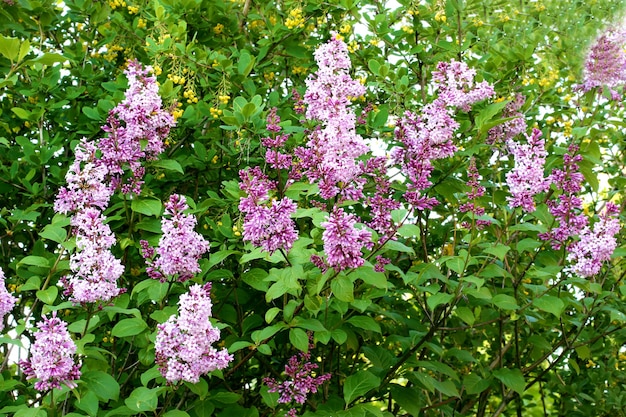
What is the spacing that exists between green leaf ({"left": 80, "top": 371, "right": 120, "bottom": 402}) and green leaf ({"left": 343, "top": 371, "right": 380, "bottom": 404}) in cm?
85

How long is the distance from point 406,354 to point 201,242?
1.03 meters

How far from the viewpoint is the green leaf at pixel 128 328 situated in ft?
9.12

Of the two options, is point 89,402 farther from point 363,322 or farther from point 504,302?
point 504,302

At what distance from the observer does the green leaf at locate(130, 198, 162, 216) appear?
307cm

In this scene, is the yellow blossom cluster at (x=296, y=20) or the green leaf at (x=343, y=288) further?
the yellow blossom cluster at (x=296, y=20)

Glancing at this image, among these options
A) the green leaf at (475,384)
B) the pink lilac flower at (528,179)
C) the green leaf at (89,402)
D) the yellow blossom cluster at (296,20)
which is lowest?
the green leaf at (89,402)

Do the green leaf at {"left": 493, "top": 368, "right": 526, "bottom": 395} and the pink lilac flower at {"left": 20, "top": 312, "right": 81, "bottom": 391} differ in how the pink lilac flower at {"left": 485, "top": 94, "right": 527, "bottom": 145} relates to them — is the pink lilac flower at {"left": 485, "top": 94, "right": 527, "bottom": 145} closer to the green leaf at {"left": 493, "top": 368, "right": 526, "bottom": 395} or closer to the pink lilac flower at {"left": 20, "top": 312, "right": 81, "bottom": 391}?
the green leaf at {"left": 493, "top": 368, "right": 526, "bottom": 395}

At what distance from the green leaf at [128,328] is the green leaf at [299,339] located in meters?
0.54

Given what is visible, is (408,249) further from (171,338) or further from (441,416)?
(441,416)

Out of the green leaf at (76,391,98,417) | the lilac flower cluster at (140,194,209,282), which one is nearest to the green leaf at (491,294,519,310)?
the lilac flower cluster at (140,194,209,282)

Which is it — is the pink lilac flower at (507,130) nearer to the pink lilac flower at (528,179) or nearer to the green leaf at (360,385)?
the pink lilac flower at (528,179)

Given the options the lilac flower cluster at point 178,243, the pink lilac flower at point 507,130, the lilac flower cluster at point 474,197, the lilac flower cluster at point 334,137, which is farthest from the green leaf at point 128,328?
the pink lilac flower at point 507,130

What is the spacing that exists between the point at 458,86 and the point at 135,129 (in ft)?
4.09

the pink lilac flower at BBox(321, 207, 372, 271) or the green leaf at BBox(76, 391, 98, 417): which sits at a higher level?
the pink lilac flower at BBox(321, 207, 372, 271)
